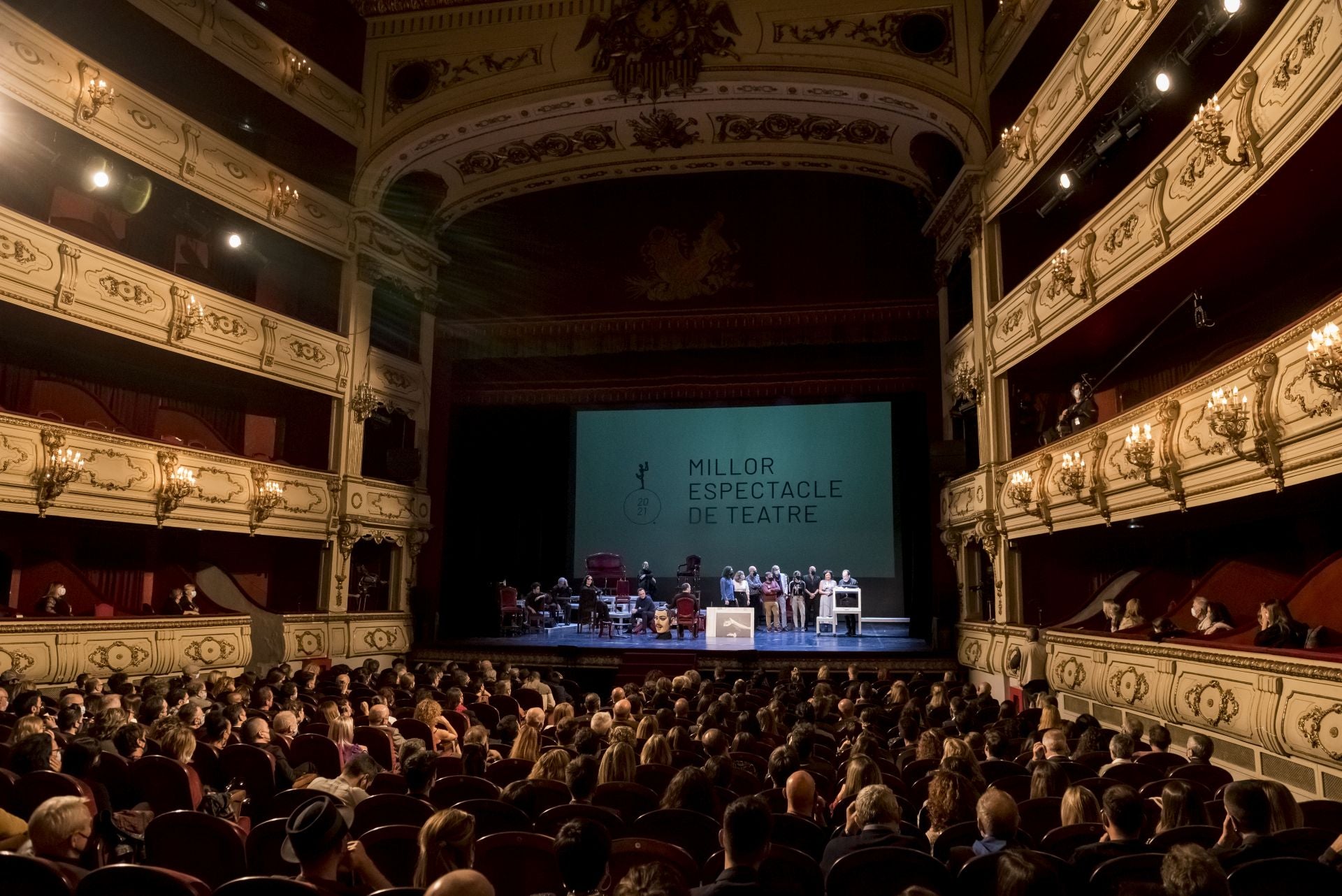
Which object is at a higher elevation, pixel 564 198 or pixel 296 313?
pixel 564 198

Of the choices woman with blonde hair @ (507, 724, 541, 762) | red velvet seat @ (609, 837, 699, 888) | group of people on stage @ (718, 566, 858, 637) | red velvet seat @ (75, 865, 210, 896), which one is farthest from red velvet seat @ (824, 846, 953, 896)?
group of people on stage @ (718, 566, 858, 637)

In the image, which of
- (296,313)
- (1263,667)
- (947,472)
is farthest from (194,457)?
(1263,667)

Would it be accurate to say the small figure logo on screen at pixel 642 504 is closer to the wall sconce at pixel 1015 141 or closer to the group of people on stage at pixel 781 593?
the group of people on stage at pixel 781 593

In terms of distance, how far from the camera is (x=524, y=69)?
54.2 feet

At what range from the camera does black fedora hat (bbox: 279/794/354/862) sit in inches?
128

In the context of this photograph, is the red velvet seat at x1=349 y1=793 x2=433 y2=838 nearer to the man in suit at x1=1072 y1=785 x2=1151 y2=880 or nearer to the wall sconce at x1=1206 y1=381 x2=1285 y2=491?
the man in suit at x1=1072 y1=785 x2=1151 y2=880

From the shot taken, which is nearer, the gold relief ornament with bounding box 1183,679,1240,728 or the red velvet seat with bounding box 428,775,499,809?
the red velvet seat with bounding box 428,775,499,809

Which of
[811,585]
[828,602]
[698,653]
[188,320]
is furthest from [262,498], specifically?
[811,585]

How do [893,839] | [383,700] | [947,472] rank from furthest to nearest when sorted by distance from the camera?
[947,472] < [383,700] < [893,839]

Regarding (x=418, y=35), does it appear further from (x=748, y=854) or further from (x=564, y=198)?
(x=748, y=854)

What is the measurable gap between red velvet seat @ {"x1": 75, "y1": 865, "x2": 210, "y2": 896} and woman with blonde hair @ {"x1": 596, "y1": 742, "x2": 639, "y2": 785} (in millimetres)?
2564

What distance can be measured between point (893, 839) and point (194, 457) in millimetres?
12770

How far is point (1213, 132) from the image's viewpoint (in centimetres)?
811

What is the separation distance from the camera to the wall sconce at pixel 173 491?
42.6 feet
